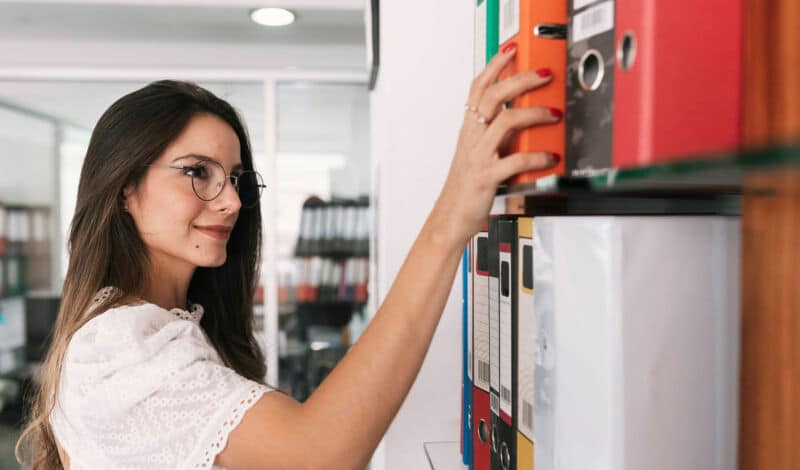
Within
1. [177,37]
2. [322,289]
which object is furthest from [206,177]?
[177,37]

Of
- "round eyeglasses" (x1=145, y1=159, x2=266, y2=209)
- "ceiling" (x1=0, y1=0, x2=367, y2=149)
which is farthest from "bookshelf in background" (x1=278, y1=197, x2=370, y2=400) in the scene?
"round eyeglasses" (x1=145, y1=159, x2=266, y2=209)

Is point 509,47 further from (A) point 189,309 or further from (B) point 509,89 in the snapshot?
(A) point 189,309

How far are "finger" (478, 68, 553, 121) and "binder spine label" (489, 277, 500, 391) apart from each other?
0.77 feet

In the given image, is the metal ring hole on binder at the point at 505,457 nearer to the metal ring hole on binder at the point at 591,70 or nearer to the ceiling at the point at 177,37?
the metal ring hole on binder at the point at 591,70

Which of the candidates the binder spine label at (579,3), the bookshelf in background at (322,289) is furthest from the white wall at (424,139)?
the bookshelf in background at (322,289)

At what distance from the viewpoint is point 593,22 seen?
43 cm

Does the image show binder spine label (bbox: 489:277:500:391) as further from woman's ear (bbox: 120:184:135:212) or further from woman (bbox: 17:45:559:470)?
woman's ear (bbox: 120:184:135:212)

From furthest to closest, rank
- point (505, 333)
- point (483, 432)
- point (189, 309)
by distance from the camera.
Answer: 1. point (189, 309)
2. point (483, 432)
3. point (505, 333)

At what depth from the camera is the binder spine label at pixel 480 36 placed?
64cm

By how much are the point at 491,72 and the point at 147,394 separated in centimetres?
55

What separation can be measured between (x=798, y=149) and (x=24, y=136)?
11.1ft

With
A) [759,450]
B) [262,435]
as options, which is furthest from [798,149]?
→ [262,435]

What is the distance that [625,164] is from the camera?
0.38 meters

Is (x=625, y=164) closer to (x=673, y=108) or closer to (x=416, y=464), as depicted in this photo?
(x=673, y=108)
